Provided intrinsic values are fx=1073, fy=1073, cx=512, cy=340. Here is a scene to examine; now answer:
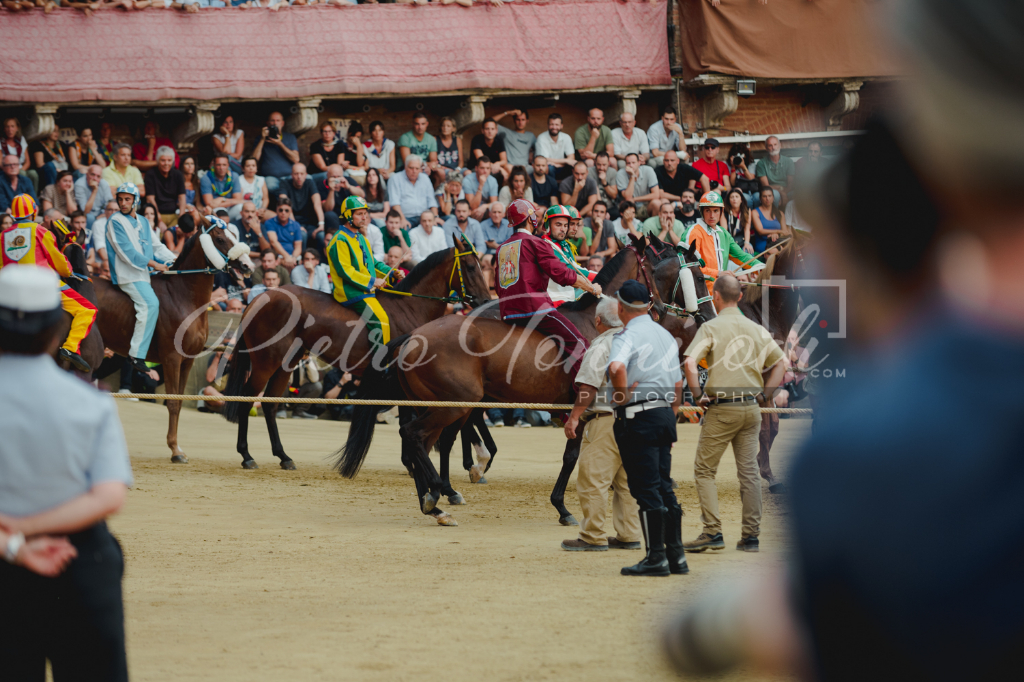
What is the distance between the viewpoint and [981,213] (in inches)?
35.3

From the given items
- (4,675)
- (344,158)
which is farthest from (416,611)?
(344,158)

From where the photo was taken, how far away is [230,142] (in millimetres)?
17906

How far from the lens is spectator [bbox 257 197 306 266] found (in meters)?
16.7

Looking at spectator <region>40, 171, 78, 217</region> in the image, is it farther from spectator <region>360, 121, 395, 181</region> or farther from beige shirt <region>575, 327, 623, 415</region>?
beige shirt <region>575, 327, 623, 415</region>

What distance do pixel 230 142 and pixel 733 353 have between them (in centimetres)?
1227

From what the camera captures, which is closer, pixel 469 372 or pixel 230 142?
pixel 469 372

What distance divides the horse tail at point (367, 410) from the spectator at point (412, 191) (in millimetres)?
6586

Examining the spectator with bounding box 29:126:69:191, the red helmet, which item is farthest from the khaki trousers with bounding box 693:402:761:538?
the spectator with bounding box 29:126:69:191

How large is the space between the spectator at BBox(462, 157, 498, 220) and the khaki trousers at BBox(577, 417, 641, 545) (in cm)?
1015

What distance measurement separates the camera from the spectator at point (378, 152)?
60.6ft

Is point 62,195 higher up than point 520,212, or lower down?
higher up

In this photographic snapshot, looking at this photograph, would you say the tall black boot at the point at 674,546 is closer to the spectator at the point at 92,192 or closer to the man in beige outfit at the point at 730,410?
the man in beige outfit at the point at 730,410

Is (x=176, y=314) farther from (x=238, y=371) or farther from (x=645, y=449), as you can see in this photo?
(x=645, y=449)

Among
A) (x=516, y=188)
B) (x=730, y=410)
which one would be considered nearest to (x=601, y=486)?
(x=730, y=410)
